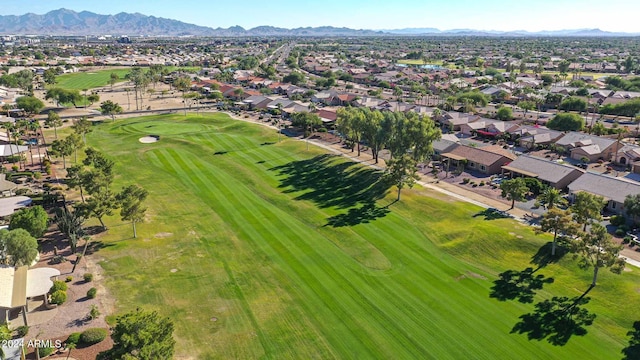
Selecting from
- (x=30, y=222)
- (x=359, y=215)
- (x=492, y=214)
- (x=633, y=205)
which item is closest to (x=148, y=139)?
(x=30, y=222)

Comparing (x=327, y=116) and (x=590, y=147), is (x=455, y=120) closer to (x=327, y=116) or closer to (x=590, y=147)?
(x=327, y=116)

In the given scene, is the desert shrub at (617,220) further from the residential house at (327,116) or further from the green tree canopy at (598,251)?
the residential house at (327,116)

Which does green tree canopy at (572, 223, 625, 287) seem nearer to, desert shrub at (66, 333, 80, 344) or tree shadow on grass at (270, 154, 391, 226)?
tree shadow on grass at (270, 154, 391, 226)

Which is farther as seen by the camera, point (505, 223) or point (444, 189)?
point (444, 189)

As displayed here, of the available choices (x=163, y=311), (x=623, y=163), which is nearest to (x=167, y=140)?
(x=163, y=311)

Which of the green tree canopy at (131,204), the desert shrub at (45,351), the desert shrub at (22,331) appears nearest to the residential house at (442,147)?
the green tree canopy at (131,204)

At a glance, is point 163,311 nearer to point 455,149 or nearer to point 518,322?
point 518,322
